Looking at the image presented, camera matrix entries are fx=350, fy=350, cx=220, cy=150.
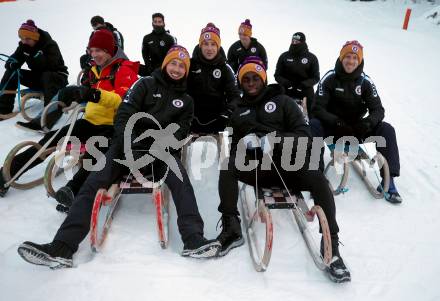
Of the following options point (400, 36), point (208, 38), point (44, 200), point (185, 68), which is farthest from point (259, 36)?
point (44, 200)

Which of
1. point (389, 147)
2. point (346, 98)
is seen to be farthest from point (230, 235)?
point (346, 98)

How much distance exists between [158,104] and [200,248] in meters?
1.31

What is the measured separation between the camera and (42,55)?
456 centimetres

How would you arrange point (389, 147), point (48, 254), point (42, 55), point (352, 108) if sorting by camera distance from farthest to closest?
1. point (42, 55)
2. point (352, 108)
3. point (389, 147)
4. point (48, 254)

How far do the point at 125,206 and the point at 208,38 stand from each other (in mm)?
1919

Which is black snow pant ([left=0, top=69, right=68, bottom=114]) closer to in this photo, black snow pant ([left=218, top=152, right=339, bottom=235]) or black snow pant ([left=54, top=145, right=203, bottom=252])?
black snow pant ([left=54, top=145, right=203, bottom=252])

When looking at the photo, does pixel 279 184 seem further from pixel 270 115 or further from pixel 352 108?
pixel 352 108

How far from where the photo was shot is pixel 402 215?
3092mm

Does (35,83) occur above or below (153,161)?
above

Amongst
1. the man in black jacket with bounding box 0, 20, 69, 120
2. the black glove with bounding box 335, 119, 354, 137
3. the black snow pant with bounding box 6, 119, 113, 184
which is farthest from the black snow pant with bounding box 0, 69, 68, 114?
the black glove with bounding box 335, 119, 354, 137

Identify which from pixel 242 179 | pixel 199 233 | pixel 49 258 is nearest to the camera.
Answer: pixel 49 258

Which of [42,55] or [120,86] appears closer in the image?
[120,86]

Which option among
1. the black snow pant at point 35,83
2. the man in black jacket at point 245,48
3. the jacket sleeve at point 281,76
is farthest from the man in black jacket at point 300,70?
the black snow pant at point 35,83

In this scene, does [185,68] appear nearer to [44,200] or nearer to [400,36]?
[44,200]
